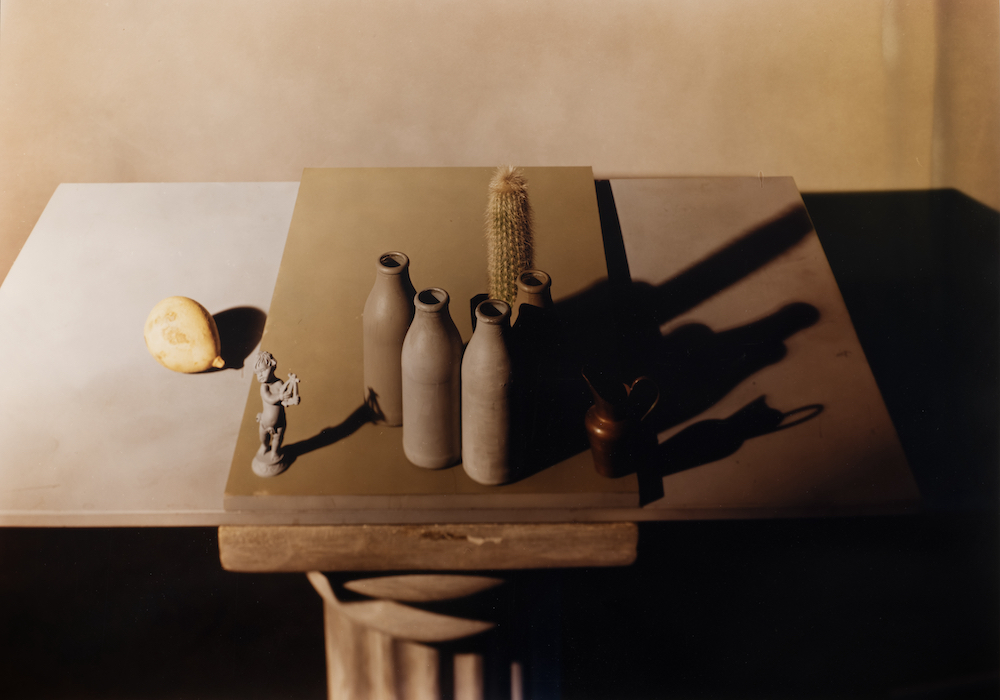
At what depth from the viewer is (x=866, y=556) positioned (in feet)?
6.73

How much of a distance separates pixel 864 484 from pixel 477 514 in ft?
2.60

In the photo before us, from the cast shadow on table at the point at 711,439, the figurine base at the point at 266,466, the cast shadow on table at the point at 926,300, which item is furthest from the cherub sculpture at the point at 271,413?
the cast shadow on table at the point at 926,300

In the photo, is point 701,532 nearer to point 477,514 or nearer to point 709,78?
point 477,514

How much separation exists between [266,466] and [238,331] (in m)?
0.51

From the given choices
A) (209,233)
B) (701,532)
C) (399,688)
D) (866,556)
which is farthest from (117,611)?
(866,556)

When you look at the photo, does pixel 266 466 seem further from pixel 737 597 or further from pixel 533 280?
pixel 737 597

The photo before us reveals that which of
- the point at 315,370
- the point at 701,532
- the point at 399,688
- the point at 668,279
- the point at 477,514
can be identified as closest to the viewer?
the point at 477,514

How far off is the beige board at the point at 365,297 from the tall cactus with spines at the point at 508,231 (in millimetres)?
137

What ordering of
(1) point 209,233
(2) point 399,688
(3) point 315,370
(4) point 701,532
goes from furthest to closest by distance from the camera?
(4) point 701,532
(1) point 209,233
(2) point 399,688
(3) point 315,370

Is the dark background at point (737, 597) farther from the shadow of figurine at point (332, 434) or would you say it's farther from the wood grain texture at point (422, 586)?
the shadow of figurine at point (332, 434)

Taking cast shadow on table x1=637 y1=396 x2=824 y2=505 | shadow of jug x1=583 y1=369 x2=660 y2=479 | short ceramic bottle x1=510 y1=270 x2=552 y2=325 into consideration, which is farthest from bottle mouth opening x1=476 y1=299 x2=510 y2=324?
cast shadow on table x1=637 y1=396 x2=824 y2=505

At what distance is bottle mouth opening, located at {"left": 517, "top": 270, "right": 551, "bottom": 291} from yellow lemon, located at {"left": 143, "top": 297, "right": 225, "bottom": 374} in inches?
31.0

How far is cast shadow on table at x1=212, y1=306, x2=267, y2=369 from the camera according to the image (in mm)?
1691

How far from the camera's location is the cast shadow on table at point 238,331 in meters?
1.69
